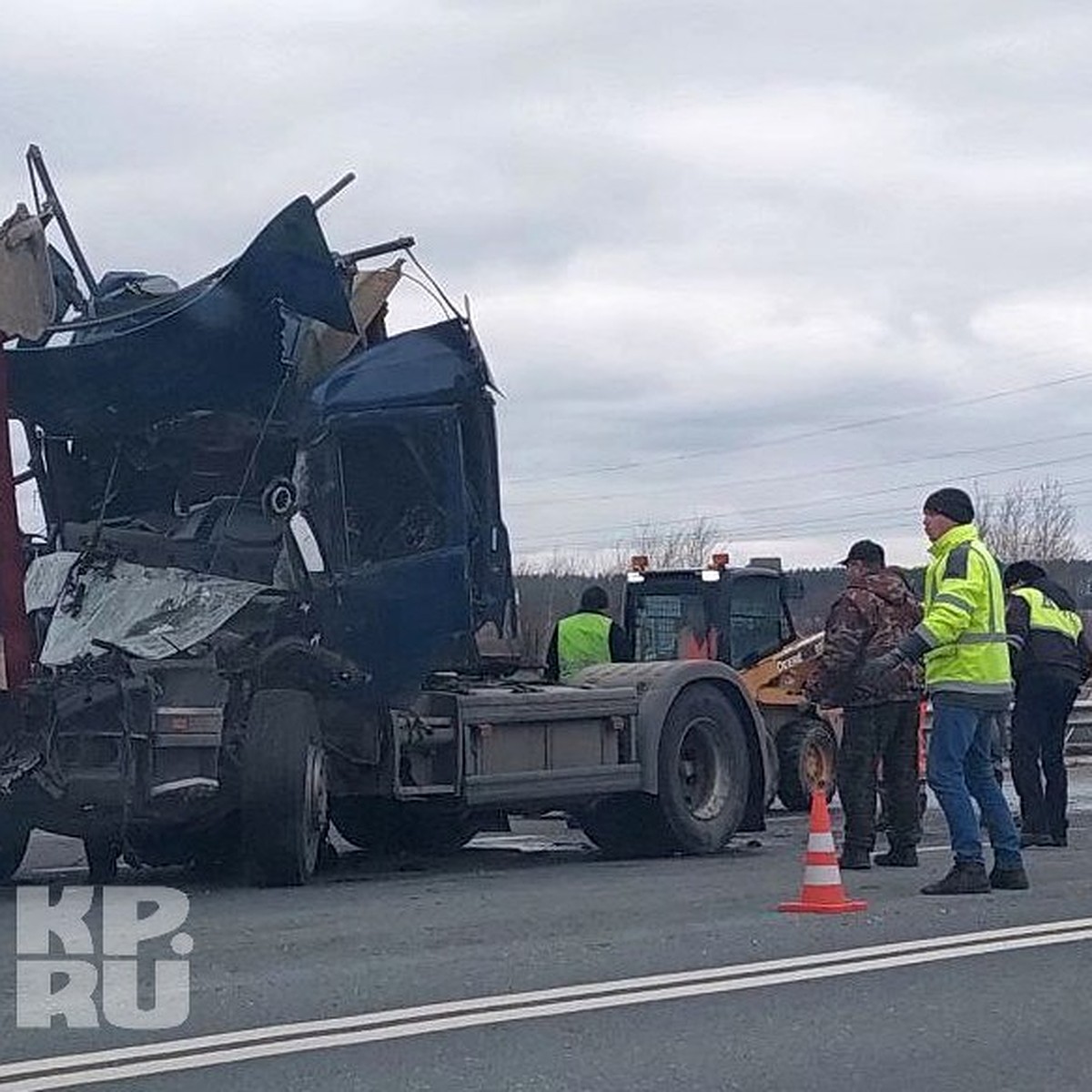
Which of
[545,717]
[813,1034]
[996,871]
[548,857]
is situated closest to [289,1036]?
[813,1034]

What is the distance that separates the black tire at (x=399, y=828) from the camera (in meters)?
13.2

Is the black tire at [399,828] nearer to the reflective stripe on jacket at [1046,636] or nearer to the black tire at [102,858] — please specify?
the black tire at [102,858]

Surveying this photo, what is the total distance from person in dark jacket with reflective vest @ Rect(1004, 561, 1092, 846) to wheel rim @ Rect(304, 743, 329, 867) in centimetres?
405

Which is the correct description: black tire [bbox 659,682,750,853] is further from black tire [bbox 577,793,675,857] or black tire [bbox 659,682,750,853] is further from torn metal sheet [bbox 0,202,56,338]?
torn metal sheet [bbox 0,202,56,338]

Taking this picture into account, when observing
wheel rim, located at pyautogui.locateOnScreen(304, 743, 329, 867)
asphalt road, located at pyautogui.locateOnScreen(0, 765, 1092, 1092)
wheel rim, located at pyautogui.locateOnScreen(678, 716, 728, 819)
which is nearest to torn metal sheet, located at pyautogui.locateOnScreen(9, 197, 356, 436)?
wheel rim, located at pyautogui.locateOnScreen(304, 743, 329, 867)

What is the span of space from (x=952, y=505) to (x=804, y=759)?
Result: 8.09 m

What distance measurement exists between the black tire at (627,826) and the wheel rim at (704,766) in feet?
1.09

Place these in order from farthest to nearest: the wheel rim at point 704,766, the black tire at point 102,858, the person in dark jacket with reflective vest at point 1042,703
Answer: the wheel rim at point 704,766 < the person in dark jacket with reflective vest at point 1042,703 < the black tire at point 102,858

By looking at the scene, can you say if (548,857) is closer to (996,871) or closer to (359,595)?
(359,595)

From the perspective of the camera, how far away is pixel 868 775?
11.6m

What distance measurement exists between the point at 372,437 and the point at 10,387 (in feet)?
5.94

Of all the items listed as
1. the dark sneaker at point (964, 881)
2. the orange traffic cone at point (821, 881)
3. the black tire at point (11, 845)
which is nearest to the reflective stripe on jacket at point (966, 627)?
the dark sneaker at point (964, 881)

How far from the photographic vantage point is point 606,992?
791 centimetres

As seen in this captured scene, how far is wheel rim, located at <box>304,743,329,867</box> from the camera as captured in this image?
11.1 metres
